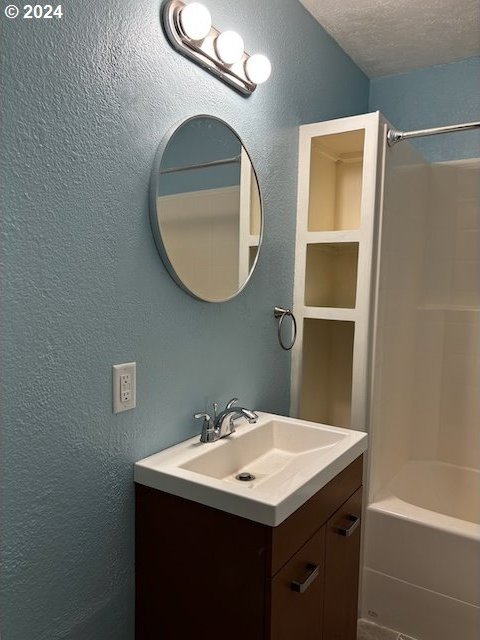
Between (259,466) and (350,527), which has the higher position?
(259,466)

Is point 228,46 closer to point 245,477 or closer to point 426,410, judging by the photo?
point 245,477

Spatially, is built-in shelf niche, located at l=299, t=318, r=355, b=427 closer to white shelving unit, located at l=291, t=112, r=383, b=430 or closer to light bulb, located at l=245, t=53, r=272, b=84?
white shelving unit, located at l=291, t=112, r=383, b=430

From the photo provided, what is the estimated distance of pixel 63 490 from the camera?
3.74ft

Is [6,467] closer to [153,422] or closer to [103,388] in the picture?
[103,388]

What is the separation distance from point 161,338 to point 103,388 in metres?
0.24

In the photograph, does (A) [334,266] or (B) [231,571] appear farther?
(A) [334,266]

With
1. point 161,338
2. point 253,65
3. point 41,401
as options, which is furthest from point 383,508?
point 253,65

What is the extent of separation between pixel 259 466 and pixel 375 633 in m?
1.00

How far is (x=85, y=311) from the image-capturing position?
3.81 feet

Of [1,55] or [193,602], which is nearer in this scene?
[1,55]

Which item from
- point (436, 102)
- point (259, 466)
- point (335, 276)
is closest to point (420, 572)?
point (259, 466)

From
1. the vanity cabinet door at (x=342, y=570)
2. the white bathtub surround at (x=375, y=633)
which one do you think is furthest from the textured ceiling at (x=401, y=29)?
the white bathtub surround at (x=375, y=633)

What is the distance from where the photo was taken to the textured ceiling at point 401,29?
199 cm

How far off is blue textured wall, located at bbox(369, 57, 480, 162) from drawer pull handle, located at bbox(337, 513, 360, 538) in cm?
193
